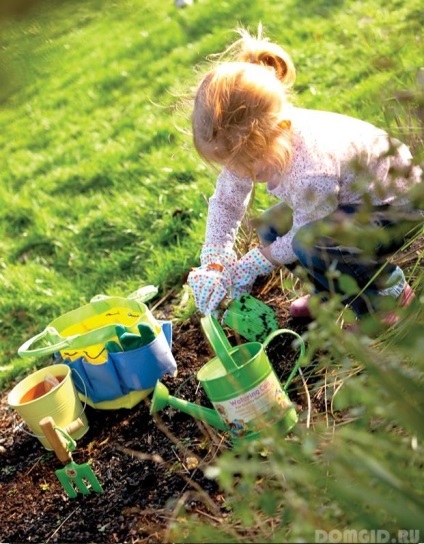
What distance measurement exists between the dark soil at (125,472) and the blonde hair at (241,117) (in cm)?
61

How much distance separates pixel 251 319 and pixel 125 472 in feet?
1.97

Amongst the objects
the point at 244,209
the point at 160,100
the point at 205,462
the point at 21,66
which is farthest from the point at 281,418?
the point at 160,100

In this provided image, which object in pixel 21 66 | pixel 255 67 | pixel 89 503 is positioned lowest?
pixel 89 503

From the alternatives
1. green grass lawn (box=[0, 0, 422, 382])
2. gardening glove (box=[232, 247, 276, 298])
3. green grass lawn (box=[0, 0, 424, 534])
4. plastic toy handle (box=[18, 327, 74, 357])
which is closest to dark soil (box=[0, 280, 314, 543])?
gardening glove (box=[232, 247, 276, 298])

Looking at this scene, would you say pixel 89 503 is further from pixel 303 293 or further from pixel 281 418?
pixel 303 293

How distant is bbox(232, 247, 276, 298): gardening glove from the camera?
2.50 meters

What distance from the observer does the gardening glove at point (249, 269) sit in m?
2.50

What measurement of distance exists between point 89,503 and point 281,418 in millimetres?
618

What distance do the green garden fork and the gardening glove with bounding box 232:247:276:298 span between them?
2.51 ft

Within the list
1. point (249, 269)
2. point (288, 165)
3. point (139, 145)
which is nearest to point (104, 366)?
point (249, 269)

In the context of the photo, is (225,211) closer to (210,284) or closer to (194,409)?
(210,284)

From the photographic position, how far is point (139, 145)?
4.84 meters

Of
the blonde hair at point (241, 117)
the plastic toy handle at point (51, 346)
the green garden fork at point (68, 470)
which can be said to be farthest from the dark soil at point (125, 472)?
the blonde hair at point (241, 117)

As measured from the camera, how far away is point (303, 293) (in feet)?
8.60
